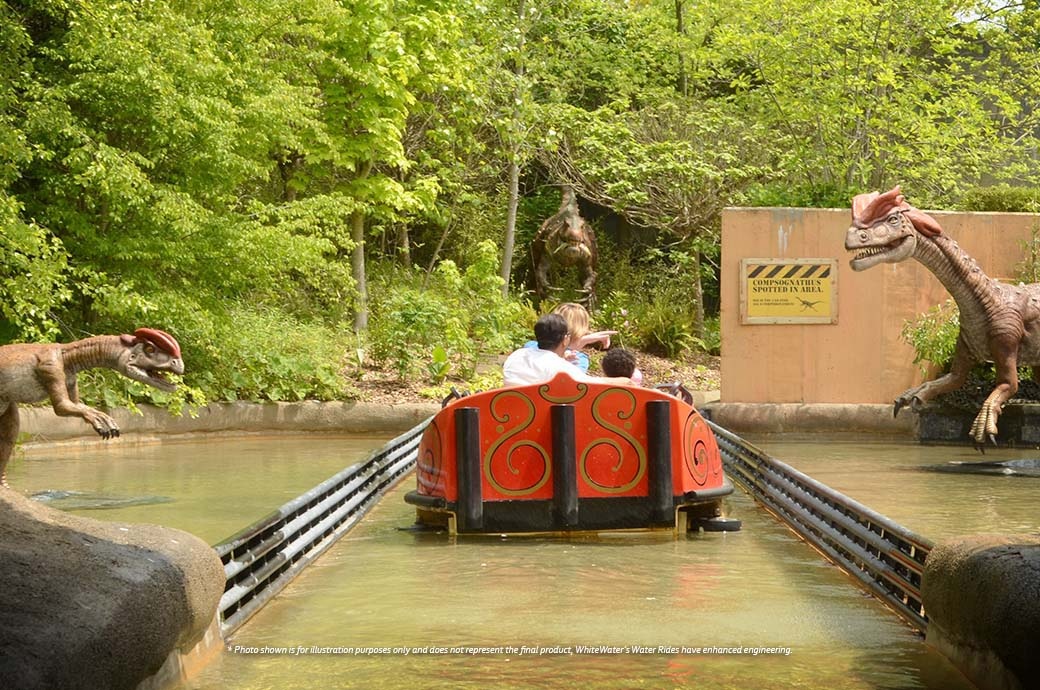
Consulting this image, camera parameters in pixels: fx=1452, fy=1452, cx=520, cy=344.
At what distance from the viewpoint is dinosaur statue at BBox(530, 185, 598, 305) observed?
25.6 m

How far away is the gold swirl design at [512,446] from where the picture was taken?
8172 millimetres

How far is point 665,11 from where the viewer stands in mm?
29016

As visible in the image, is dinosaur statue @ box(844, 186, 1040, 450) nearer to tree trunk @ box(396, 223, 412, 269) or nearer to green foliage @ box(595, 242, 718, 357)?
green foliage @ box(595, 242, 718, 357)

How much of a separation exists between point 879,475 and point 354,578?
623cm

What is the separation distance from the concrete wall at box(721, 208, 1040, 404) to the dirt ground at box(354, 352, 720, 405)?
4.57 ft

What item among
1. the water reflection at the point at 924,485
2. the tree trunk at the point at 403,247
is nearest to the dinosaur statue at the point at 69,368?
the water reflection at the point at 924,485

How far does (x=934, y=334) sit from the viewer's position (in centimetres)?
1603

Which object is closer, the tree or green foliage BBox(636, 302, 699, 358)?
green foliage BBox(636, 302, 699, 358)

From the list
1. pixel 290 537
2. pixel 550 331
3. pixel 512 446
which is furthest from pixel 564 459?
pixel 290 537

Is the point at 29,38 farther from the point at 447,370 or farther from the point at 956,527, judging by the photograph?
the point at 956,527

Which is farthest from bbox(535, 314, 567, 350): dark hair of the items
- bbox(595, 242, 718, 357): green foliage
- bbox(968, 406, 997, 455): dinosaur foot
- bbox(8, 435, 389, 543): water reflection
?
bbox(595, 242, 718, 357): green foliage

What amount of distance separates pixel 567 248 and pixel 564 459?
57.6 ft

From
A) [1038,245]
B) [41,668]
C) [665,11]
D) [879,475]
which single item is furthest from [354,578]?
[665,11]

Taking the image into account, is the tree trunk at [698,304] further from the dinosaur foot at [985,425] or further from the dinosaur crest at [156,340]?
the dinosaur crest at [156,340]
